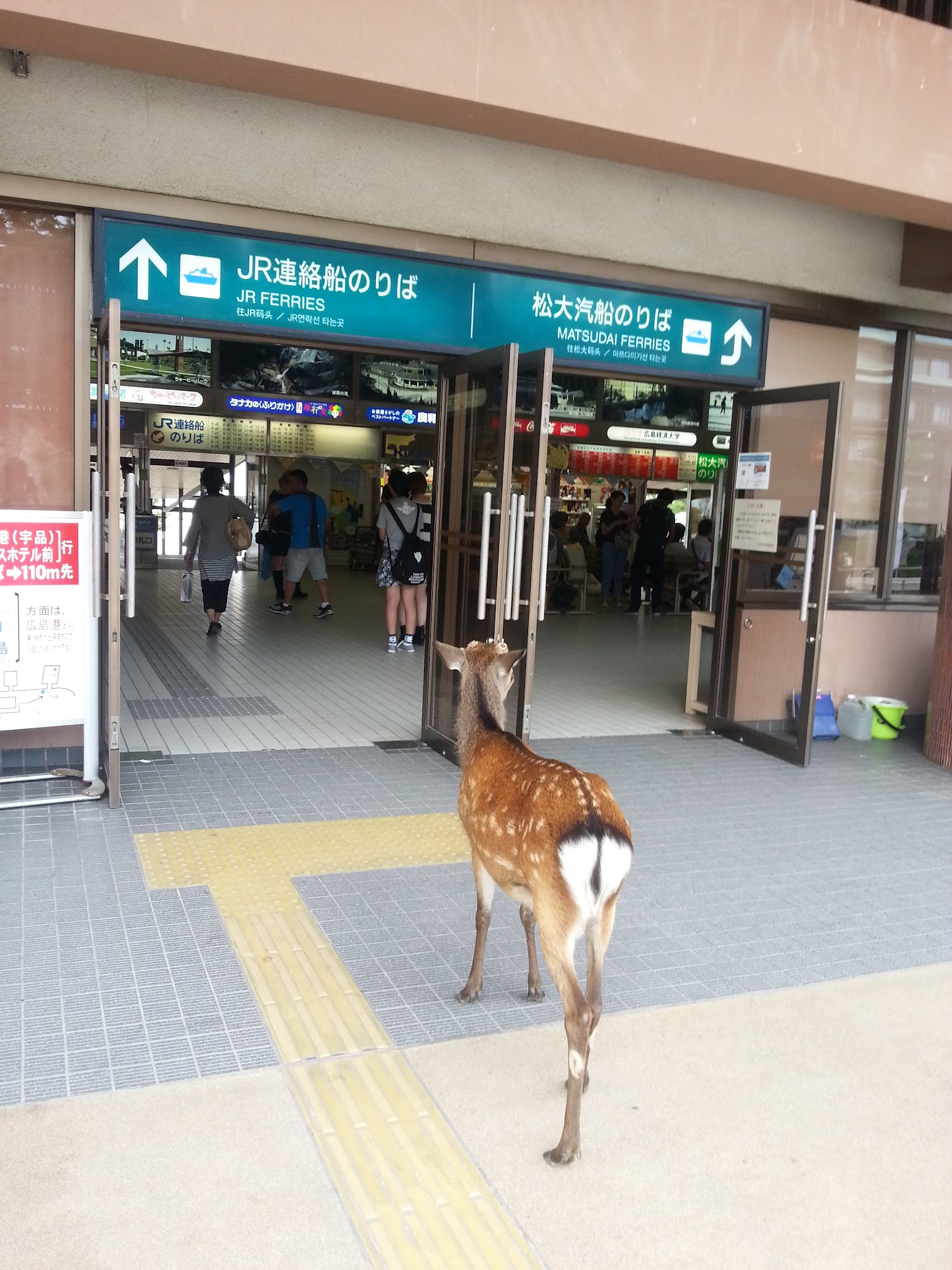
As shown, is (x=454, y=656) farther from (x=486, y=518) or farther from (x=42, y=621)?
(x=42, y=621)

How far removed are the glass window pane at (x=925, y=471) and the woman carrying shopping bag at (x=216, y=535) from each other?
→ 21.2 ft

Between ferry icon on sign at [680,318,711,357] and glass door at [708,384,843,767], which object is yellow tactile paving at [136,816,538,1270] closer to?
glass door at [708,384,843,767]

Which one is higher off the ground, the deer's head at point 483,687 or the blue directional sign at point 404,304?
the blue directional sign at point 404,304

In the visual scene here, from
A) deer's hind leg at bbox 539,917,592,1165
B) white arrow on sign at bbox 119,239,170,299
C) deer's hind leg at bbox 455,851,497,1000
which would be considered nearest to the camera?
deer's hind leg at bbox 539,917,592,1165

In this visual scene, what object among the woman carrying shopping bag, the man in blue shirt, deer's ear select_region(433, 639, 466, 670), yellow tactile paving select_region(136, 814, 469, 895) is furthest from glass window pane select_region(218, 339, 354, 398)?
deer's ear select_region(433, 639, 466, 670)

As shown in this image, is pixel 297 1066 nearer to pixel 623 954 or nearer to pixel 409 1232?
Answer: pixel 409 1232

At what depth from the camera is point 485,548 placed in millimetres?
6043

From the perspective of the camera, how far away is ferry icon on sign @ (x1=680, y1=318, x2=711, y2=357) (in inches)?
293

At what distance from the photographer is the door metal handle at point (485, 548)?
19.8ft

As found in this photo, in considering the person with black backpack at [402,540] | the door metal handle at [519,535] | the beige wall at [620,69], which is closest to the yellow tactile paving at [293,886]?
the door metal handle at [519,535]

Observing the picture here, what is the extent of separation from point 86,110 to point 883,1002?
5767 millimetres

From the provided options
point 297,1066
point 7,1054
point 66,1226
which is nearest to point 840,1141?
point 297,1066

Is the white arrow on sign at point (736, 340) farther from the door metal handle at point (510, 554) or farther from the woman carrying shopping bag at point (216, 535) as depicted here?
the woman carrying shopping bag at point (216, 535)

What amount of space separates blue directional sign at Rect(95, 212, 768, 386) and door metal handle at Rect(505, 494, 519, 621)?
1.36 m
